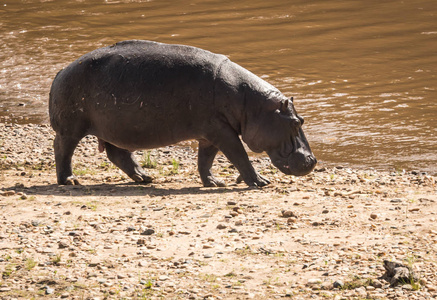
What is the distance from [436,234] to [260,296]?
1.80m

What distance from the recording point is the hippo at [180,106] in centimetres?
873

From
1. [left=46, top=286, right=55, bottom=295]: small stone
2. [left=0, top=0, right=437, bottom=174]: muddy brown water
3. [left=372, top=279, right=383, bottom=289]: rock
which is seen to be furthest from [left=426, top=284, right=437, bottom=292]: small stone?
[left=0, top=0, right=437, bottom=174]: muddy brown water

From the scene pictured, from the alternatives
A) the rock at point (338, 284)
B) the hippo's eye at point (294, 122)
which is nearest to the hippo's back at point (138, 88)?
the hippo's eye at point (294, 122)

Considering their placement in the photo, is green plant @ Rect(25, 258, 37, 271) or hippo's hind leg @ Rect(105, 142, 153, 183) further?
hippo's hind leg @ Rect(105, 142, 153, 183)

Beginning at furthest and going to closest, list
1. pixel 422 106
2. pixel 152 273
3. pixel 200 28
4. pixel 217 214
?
pixel 200 28 < pixel 422 106 < pixel 217 214 < pixel 152 273

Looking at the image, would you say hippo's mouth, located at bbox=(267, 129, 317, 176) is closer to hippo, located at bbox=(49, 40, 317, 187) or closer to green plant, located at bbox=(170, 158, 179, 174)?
hippo, located at bbox=(49, 40, 317, 187)

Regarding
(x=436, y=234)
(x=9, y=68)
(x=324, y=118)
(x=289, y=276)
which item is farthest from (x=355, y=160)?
(x=9, y=68)

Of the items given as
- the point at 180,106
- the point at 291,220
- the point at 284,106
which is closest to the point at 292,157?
the point at 284,106

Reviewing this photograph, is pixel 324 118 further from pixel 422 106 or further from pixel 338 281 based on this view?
pixel 338 281

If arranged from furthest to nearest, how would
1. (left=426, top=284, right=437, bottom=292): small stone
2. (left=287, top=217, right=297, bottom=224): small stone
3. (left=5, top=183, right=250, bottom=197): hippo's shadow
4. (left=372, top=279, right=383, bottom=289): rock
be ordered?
1. (left=5, top=183, right=250, bottom=197): hippo's shadow
2. (left=287, top=217, right=297, bottom=224): small stone
3. (left=372, top=279, right=383, bottom=289): rock
4. (left=426, top=284, right=437, bottom=292): small stone

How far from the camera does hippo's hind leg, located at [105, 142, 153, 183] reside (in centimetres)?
952

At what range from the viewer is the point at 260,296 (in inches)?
215

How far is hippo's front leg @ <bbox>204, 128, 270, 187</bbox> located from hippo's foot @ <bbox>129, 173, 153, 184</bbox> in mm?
1179

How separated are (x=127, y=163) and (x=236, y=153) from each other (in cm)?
153
